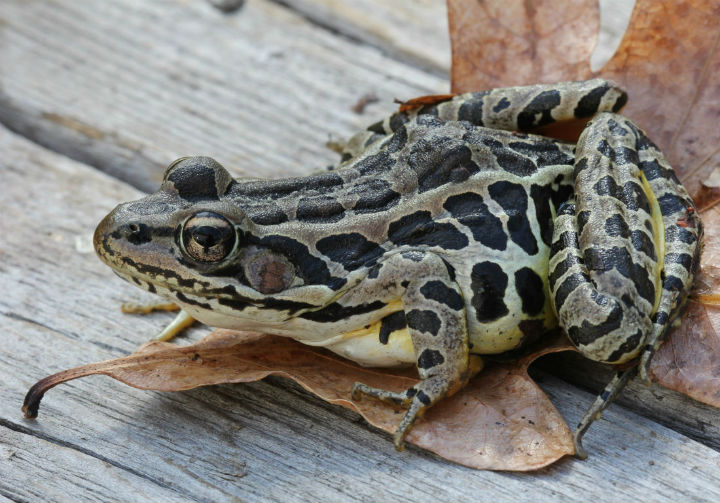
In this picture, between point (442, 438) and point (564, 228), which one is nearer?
point (442, 438)

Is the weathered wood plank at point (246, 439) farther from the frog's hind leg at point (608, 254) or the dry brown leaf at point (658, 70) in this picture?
the dry brown leaf at point (658, 70)

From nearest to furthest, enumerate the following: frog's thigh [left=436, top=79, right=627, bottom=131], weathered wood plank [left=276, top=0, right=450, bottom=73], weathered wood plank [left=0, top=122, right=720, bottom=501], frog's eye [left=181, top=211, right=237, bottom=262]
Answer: weathered wood plank [left=0, top=122, right=720, bottom=501]
frog's eye [left=181, top=211, right=237, bottom=262]
frog's thigh [left=436, top=79, right=627, bottom=131]
weathered wood plank [left=276, top=0, right=450, bottom=73]

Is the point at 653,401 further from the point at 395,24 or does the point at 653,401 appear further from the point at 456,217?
the point at 395,24

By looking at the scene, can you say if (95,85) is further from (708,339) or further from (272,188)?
(708,339)

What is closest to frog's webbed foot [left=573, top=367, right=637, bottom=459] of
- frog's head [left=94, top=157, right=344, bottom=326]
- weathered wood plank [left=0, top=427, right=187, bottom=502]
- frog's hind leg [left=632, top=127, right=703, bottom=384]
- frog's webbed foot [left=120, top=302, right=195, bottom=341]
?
frog's hind leg [left=632, top=127, right=703, bottom=384]

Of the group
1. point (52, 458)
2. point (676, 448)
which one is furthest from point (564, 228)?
point (52, 458)

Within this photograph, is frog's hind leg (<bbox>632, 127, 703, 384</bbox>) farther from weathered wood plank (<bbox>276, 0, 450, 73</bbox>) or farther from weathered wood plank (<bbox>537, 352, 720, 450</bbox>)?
weathered wood plank (<bbox>276, 0, 450, 73</bbox>)
